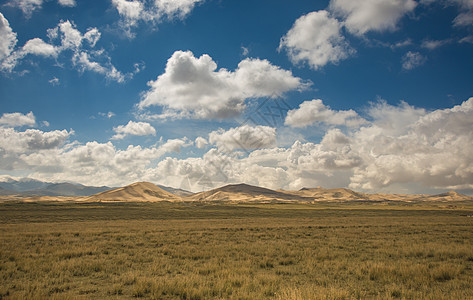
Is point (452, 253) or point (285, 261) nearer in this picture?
point (285, 261)

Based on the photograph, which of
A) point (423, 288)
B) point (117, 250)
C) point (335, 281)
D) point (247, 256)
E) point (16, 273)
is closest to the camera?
point (423, 288)

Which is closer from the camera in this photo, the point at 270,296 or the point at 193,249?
the point at 270,296

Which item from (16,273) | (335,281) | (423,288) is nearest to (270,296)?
(335,281)

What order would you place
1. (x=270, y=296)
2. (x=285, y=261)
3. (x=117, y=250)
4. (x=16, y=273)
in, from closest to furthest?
(x=270, y=296)
(x=16, y=273)
(x=285, y=261)
(x=117, y=250)

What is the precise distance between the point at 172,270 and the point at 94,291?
139 inches

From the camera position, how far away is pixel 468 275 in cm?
1051

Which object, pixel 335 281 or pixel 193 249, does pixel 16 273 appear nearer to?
pixel 193 249

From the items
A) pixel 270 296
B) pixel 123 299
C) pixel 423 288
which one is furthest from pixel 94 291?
pixel 423 288

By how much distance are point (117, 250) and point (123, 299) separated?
952cm

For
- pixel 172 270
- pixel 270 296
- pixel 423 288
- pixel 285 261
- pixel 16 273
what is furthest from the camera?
pixel 285 261

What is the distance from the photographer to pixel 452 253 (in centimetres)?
1449

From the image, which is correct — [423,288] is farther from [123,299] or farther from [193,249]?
[193,249]

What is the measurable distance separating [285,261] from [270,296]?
18.6 feet

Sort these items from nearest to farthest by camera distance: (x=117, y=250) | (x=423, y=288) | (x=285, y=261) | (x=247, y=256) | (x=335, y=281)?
(x=423, y=288)
(x=335, y=281)
(x=285, y=261)
(x=247, y=256)
(x=117, y=250)
